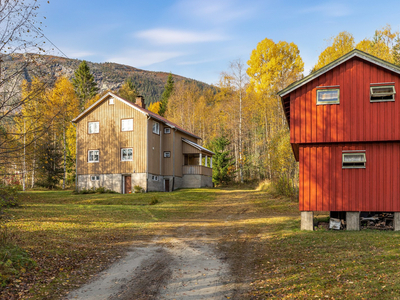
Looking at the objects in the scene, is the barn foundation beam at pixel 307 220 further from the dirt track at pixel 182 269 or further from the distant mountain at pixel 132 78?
the distant mountain at pixel 132 78

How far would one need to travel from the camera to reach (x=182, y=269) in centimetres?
960

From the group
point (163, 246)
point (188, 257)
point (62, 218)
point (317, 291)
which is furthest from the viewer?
point (62, 218)

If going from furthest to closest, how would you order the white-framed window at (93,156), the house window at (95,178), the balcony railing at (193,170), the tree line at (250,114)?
the balcony railing at (193,170), the white-framed window at (93,156), the house window at (95,178), the tree line at (250,114)

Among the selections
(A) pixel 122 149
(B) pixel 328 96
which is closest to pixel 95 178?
(A) pixel 122 149

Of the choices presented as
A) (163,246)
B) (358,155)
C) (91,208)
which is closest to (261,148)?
(91,208)

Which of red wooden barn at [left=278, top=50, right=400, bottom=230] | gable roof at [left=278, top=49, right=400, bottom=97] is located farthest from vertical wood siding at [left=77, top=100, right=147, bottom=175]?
red wooden barn at [left=278, top=50, right=400, bottom=230]

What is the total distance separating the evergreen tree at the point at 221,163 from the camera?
44125 mm

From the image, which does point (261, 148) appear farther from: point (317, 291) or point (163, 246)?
point (317, 291)

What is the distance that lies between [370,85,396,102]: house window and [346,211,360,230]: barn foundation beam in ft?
16.0

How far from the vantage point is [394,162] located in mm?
14672

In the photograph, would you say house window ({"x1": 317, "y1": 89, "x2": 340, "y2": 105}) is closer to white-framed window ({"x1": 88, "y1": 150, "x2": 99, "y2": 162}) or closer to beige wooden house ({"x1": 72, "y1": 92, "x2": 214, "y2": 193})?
beige wooden house ({"x1": 72, "y1": 92, "x2": 214, "y2": 193})

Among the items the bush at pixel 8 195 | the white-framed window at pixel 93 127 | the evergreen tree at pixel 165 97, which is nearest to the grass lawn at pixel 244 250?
the bush at pixel 8 195

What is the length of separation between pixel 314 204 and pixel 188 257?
6.70 m

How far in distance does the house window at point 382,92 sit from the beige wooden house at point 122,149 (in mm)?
22054
